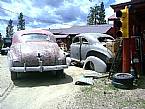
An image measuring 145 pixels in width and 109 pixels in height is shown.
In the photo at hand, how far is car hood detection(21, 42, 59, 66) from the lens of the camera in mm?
10391

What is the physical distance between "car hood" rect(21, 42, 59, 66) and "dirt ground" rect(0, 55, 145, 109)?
0.71 m

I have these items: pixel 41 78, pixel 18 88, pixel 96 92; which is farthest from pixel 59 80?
pixel 96 92

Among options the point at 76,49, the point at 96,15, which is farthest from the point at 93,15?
the point at 76,49

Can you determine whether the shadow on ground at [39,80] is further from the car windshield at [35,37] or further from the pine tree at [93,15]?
the pine tree at [93,15]

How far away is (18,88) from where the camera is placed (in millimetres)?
9828

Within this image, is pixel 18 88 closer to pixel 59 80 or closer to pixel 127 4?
pixel 59 80

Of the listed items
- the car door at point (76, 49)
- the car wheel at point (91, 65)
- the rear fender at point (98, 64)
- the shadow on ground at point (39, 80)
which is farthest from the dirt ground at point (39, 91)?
the car door at point (76, 49)

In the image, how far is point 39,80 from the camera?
1117 centimetres

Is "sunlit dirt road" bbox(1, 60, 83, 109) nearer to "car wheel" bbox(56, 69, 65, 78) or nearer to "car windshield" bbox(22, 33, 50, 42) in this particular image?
"car wheel" bbox(56, 69, 65, 78)

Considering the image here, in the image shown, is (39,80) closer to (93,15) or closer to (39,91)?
(39,91)

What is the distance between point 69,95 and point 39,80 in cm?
271

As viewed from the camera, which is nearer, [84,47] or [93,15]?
[84,47]

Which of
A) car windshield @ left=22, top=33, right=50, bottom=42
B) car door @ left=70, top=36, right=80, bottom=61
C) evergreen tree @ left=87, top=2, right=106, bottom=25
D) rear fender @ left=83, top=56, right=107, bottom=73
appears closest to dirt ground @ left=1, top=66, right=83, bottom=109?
rear fender @ left=83, top=56, right=107, bottom=73

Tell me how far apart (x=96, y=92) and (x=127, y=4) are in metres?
3.49
